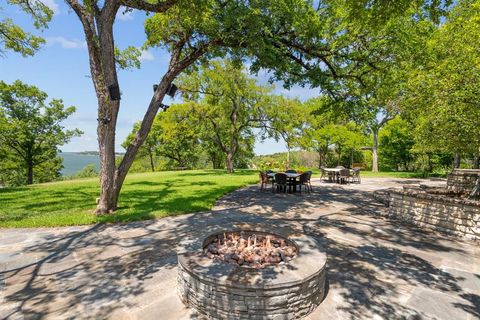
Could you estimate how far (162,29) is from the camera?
8.23 meters

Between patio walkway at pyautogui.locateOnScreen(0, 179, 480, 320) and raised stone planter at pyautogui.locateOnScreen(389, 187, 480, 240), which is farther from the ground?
raised stone planter at pyautogui.locateOnScreen(389, 187, 480, 240)

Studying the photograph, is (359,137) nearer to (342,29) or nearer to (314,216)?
(342,29)

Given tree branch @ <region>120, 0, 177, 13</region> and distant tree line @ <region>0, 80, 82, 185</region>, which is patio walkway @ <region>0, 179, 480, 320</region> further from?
distant tree line @ <region>0, 80, 82, 185</region>

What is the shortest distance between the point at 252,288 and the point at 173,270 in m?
1.76

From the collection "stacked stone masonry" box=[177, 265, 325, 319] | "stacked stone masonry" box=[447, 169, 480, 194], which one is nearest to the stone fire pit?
Result: "stacked stone masonry" box=[177, 265, 325, 319]

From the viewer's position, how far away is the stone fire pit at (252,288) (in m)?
2.66

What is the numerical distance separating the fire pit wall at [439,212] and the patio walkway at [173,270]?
0.49 meters

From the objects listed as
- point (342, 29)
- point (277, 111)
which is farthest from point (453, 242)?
point (277, 111)

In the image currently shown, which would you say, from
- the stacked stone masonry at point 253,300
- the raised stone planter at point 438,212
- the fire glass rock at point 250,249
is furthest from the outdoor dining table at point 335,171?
the stacked stone masonry at point 253,300

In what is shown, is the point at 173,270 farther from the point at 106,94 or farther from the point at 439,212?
the point at 439,212

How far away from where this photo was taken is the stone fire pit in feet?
8.74

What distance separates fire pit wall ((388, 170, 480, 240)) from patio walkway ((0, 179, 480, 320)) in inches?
19.4

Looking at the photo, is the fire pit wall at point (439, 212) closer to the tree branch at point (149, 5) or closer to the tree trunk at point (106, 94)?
the tree trunk at point (106, 94)

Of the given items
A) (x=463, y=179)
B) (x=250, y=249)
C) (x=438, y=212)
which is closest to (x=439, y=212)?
(x=438, y=212)
